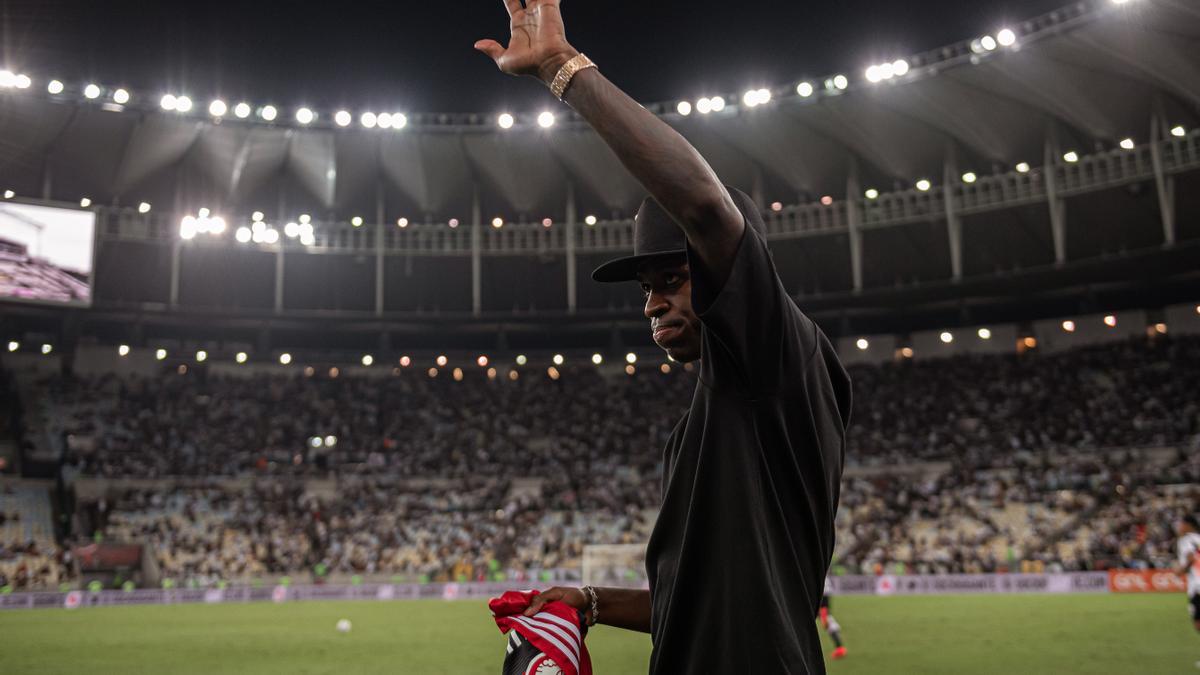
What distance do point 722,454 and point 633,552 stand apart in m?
26.7

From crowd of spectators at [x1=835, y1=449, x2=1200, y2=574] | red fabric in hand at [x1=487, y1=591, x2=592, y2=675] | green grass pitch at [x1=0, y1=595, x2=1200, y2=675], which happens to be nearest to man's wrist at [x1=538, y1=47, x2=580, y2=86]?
red fabric in hand at [x1=487, y1=591, x2=592, y2=675]

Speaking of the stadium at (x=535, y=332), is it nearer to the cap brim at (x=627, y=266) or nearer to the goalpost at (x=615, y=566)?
the goalpost at (x=615, y=566)

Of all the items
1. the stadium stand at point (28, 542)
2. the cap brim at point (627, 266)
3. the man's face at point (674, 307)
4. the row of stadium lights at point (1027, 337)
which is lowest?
the stadium stand at point (28, 542)

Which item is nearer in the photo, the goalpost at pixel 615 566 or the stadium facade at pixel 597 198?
the goalpost at pixel 615 566

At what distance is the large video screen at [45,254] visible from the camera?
32750 mm

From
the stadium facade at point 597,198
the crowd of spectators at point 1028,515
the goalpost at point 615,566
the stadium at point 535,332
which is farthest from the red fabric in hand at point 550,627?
the stadium facade at point 597,198

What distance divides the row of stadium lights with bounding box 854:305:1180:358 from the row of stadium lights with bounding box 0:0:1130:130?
13302mm

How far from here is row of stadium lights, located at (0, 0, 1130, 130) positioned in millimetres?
34375

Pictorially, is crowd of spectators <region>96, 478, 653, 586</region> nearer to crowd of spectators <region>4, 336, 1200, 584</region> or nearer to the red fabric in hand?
crowd of spectators <region>4, 336, 1200, 584</region>

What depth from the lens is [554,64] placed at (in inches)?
79.7

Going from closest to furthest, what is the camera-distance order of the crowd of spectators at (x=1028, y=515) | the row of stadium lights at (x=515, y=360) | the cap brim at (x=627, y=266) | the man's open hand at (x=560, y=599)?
the cap brim at (x=627, y=266) → the man's open hand at (x=560, y=599) → the crowd of spectators at (x=1028, y=515) → the row of stadium lights at (x=515, y=360)

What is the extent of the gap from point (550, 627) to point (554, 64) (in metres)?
1.35

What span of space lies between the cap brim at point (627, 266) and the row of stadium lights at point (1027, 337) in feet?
138

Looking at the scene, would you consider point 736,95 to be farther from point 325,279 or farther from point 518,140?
point 325,279
